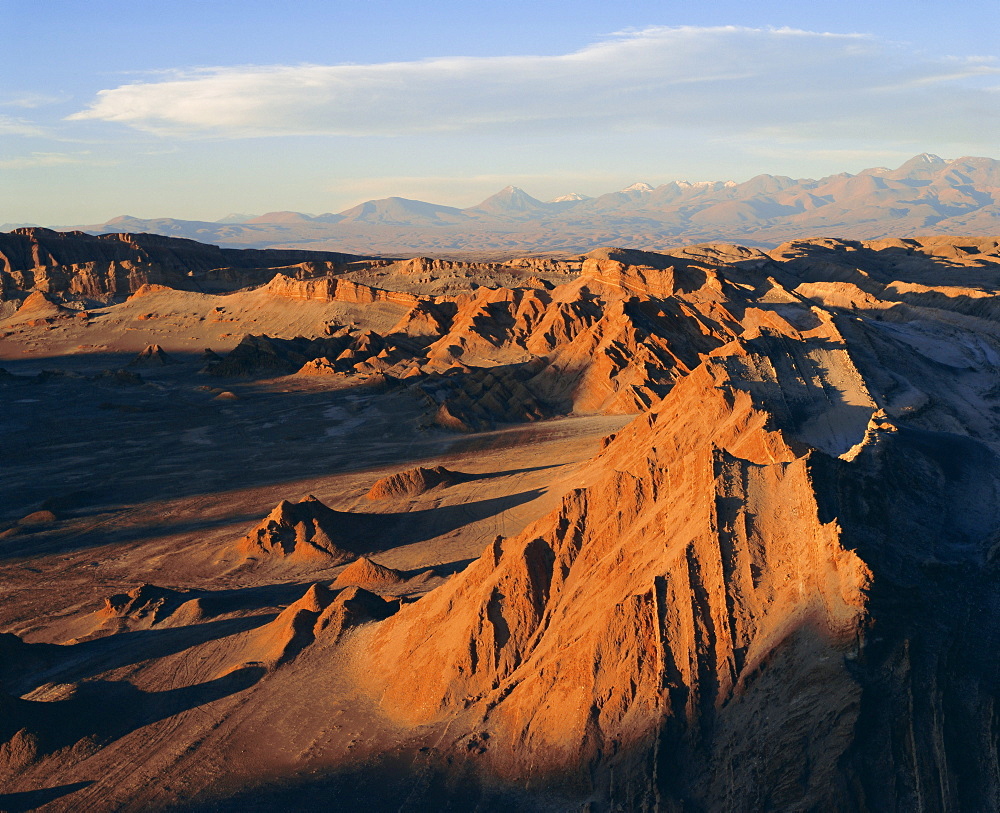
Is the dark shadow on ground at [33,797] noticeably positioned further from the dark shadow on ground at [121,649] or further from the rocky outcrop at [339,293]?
the rocky outcrop at [339,293]

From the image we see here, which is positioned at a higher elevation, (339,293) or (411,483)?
(339,293)

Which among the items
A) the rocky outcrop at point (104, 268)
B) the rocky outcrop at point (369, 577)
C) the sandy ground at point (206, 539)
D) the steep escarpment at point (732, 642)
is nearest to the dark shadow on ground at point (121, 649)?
the sandy ground at point (206, 539)

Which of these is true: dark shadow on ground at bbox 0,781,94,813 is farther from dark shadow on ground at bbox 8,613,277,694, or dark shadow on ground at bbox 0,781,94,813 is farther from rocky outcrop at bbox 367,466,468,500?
rocky outcrop at bbox 367,466,468,500

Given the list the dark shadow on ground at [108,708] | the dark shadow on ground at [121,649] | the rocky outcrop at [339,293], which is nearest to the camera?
the dark shadow on ground at [108,708]

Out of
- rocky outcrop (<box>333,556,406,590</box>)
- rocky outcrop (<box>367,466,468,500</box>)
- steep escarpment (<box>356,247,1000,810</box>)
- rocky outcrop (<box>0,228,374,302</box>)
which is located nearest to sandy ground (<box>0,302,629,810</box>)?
rocky outcrop (<box>367,466,468,500</box>)

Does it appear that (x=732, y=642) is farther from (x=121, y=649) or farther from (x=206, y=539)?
(x=206, y=539)

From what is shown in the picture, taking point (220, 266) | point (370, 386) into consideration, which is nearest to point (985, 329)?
point (370, 386)

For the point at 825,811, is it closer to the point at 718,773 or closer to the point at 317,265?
the point at 718,773

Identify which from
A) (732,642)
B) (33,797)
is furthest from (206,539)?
(732,642)
